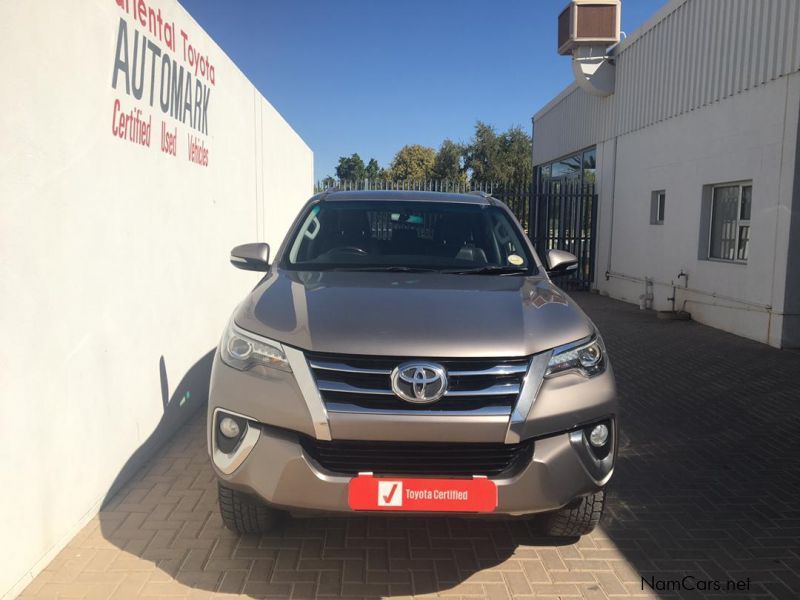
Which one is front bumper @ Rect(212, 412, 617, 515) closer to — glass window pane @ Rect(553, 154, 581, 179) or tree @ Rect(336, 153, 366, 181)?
glass window pane @ Rect(553, 154, 581, 179)

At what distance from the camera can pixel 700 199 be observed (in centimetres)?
1096

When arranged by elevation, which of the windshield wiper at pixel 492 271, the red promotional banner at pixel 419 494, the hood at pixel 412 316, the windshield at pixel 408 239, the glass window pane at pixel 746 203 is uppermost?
the glass window pane at pixel 746 203

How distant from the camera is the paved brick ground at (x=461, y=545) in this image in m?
3.11

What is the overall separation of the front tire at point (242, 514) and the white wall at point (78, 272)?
2.68 ft

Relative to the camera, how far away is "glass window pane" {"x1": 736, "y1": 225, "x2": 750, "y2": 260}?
9.91m

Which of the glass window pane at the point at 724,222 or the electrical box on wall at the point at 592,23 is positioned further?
the electrical box on wall at the point at 592,23

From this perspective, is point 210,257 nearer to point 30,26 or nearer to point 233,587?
point 30,26

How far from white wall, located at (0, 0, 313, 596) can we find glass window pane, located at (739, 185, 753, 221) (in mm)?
8046

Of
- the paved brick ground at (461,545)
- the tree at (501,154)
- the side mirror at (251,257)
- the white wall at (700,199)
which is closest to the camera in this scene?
the paved brick ground at (461,545)

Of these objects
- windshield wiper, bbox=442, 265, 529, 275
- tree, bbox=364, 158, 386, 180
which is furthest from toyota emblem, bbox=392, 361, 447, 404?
tree, bbox=364, 158, 386, 180

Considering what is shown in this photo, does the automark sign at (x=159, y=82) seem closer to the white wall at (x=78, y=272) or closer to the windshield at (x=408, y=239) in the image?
the white wall at (x=78, y=272)

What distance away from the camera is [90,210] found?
364 centimetres

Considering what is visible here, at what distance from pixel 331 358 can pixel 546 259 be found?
89.3 inches

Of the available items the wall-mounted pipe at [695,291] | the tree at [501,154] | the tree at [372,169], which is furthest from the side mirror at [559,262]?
the tree at [372,169]
